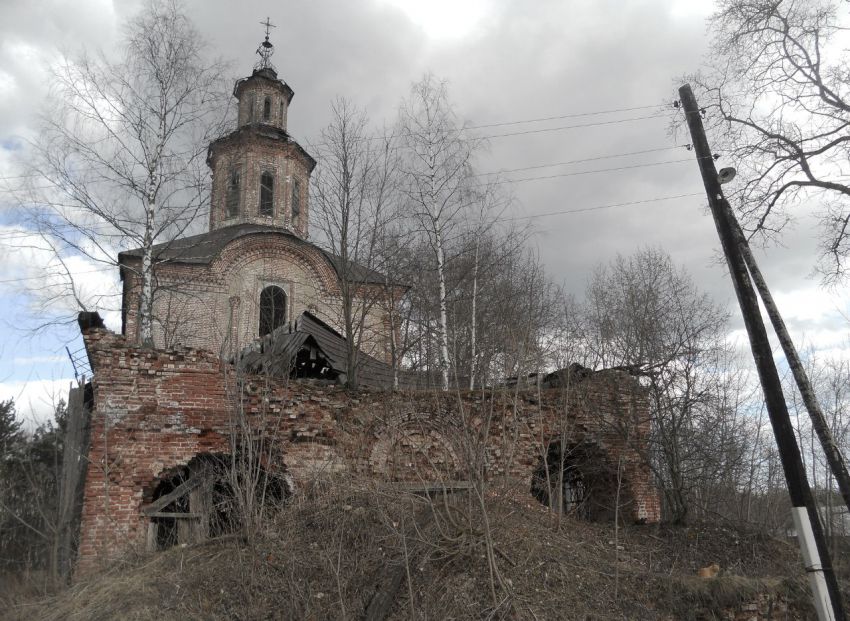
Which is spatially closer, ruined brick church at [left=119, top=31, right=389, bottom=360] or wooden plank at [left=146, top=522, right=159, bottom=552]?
wooden plank at [left=146, top=522, right=159, bottom=552]

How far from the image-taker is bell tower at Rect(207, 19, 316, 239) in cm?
2077

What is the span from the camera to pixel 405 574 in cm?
714

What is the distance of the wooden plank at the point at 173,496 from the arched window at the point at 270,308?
10.5 meters

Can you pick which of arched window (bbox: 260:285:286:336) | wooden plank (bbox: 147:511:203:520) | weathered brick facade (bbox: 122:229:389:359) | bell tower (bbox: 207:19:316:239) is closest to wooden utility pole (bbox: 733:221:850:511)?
wooden plank (bbox: 147:511:203:520)

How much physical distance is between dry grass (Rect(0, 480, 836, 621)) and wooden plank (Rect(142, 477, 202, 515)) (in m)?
1.15

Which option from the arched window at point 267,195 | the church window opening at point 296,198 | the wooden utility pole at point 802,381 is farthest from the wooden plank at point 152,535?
the arched window at point 267,195

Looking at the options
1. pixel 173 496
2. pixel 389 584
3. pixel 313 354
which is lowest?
pixel 389 584

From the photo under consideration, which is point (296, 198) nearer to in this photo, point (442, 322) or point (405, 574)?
point (442, 322)

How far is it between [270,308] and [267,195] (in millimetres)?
5106

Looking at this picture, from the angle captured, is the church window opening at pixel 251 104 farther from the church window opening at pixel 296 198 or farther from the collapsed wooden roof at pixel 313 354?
the collapsed wooden roof at pixel 313 354

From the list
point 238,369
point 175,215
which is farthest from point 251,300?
point 238,369

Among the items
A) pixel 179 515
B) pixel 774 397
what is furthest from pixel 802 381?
pixel 179 515

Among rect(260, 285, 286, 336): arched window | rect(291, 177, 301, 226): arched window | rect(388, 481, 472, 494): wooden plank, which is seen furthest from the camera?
rect(291, 177, 301, 226): arched window

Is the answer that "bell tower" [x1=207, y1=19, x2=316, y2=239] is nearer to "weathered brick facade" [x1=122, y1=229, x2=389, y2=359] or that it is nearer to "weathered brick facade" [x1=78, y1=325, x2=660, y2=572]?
"weathered brick facade" [x1=122, y1=229, x2=389, y2=359]
